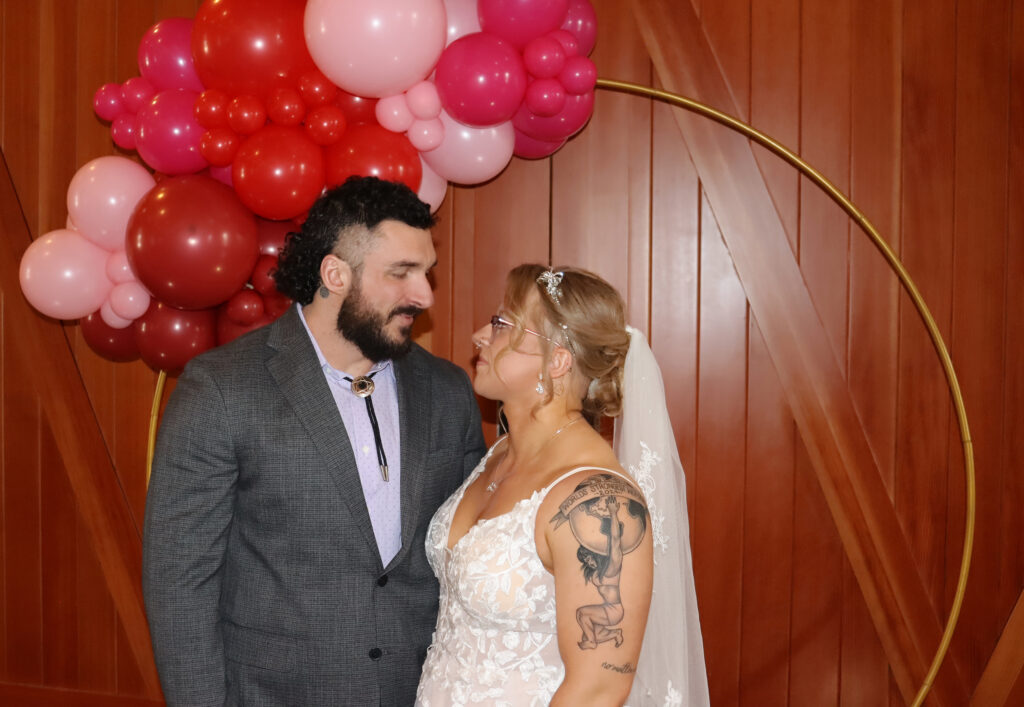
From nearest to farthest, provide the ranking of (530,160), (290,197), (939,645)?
(290,197) → (939,645) → (530,160)

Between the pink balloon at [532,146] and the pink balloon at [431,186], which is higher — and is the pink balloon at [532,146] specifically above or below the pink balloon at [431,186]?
above

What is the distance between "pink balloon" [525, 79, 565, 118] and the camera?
2361 mm

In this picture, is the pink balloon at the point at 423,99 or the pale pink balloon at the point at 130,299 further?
the pale pink balloon at the point at 130,299

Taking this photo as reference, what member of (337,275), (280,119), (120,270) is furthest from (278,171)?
(120,270)

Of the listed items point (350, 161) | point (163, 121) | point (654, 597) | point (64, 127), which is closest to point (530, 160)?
point (350, 161)

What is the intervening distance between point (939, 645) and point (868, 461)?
2.22 ft

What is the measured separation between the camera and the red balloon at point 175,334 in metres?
2.56

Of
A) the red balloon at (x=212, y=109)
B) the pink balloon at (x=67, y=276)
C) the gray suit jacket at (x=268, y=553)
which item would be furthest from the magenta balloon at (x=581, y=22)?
the pink balloon at (x=67, y=276)

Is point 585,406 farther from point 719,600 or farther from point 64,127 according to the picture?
point 64,127

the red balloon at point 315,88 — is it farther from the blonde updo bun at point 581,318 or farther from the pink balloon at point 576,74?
the blonde updo bun at point 581,318

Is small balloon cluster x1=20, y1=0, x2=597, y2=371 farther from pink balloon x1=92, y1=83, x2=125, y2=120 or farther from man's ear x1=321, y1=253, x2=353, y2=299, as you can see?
man's ear x1=321, y1=253, x2=353, y2=299

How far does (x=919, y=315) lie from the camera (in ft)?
9.83

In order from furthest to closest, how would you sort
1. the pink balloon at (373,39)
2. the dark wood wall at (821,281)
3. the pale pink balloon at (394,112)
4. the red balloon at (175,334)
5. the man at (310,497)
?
the dark wood wall at (821,281) → the red balloon at (175,334) → the pale pink balloon at (394,112) → the pink balloon at (373,39) → the man at (310,497)

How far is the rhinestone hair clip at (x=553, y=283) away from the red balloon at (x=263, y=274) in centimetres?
101
